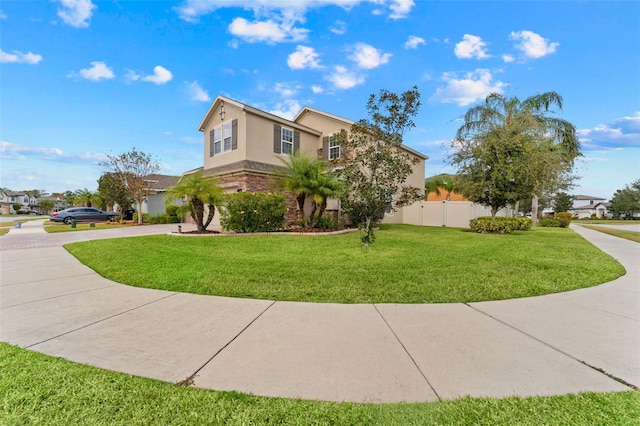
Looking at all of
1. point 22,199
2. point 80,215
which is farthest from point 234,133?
point 22,199

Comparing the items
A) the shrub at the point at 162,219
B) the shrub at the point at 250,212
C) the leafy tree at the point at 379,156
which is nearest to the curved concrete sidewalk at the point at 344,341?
the leafy tree at the point at 379,156

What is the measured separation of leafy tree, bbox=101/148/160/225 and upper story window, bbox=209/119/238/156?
28.8ft

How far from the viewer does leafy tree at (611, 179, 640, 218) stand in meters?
44.6

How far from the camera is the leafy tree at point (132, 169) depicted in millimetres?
21328

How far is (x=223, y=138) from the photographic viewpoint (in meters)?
16.1

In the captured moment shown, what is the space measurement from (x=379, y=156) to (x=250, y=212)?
6249mm

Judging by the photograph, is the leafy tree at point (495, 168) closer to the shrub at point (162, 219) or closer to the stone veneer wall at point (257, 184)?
the stone veneer wall at point (257, 184)

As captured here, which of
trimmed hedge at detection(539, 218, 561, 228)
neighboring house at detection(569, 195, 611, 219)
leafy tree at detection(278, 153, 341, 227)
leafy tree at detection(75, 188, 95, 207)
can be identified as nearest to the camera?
leafy tree at detection(278, 153, 341, 227)

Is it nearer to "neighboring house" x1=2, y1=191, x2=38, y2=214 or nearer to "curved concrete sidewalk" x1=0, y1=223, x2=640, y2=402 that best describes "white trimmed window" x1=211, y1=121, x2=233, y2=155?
"curved concrete sidewalk" x1=0, y1=223, x2=640, y2=402

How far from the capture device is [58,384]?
2.23 m

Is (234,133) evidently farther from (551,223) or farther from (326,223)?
(551,223)

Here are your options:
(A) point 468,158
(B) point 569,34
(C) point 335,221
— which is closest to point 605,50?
(B) point 569,34

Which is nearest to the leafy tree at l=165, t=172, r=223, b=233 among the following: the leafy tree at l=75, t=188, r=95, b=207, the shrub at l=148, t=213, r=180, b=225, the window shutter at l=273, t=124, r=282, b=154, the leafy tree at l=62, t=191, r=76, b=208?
the window shutter at l=273, t=124, r=282, b=154

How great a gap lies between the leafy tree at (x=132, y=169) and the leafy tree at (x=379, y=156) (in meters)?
19.8
